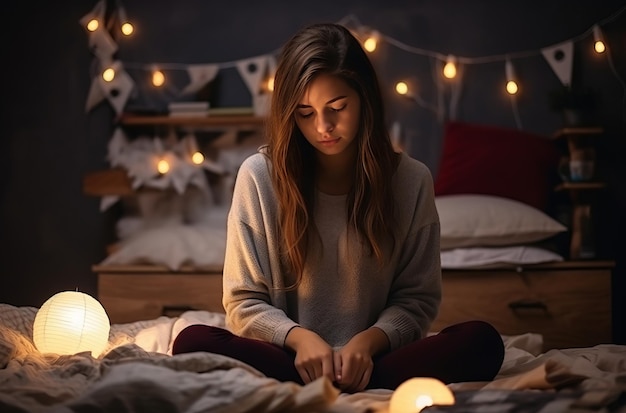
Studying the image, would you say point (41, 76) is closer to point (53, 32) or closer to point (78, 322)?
point (53, 32)

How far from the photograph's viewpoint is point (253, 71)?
11.5ft

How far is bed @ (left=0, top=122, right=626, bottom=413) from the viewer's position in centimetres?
173

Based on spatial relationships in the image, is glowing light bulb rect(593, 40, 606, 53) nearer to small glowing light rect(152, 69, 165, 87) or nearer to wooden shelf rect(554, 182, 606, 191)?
wooden shelf rect(554, 182, 606, 191)

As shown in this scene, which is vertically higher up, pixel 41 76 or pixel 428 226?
pixel 41 76

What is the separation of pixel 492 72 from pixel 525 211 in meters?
0.73

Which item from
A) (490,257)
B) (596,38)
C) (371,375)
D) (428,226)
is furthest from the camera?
(596,38)

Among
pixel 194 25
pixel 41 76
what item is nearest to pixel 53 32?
pixel 41 76

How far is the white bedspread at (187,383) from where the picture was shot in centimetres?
120

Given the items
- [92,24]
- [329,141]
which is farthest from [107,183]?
[329,141]

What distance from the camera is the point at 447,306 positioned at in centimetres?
291

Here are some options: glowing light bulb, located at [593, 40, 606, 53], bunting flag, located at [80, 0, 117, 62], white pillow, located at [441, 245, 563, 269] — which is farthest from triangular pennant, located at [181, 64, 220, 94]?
glowing light bulb, located at [593, 40, 606, 53]

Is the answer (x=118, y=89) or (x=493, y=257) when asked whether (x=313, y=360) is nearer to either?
(x=493, y=257)

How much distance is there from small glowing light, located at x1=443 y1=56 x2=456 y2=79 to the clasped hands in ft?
6.29

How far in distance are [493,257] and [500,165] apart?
478 millimetres
